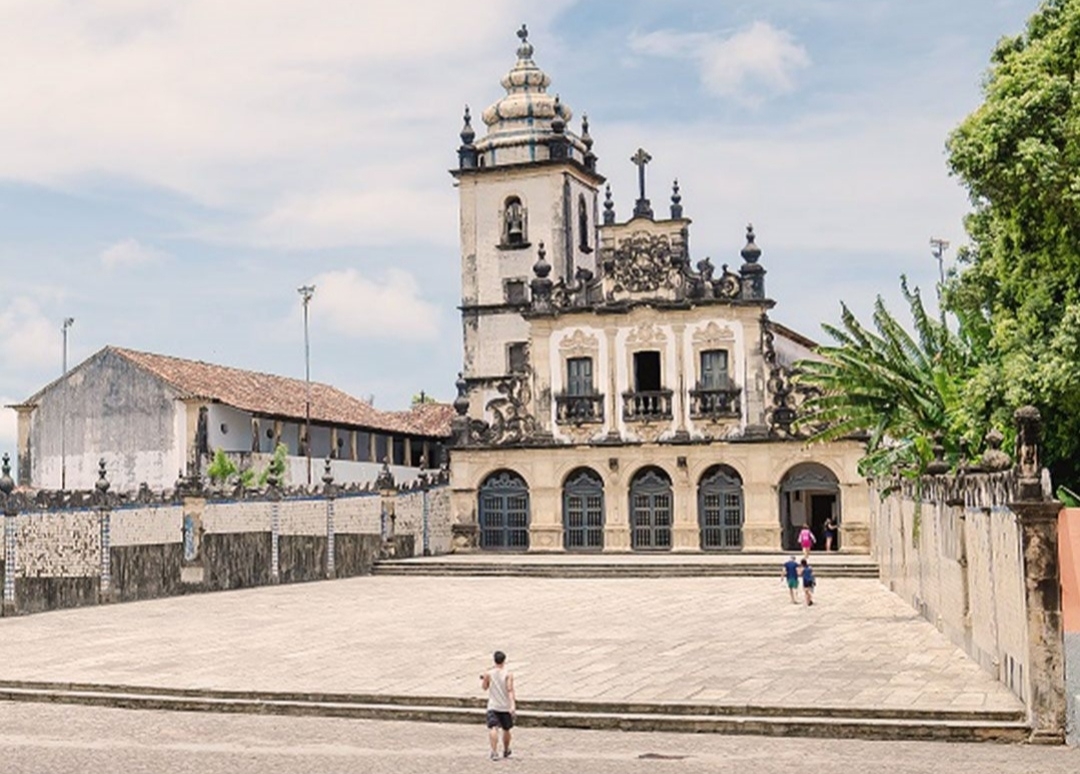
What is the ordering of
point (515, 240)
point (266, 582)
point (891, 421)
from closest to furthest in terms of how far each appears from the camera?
point (891, 421)
point (266, 582)
point (515, 240)

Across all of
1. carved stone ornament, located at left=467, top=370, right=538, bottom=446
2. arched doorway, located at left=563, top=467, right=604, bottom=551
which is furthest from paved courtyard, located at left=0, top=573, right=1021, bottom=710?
carved stone ornament, located at left=467, top=370, right=538, bottom=446

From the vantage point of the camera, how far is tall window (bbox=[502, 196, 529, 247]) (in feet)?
Answer: 160

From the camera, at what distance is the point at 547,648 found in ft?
59.8

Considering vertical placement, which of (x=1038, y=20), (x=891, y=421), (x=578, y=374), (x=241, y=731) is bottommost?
(x=241, y=731)

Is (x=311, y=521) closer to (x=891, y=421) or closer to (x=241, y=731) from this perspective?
(x=891, y=421)

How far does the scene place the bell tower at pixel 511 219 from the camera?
48094 millimetres

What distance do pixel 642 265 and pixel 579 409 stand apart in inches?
192

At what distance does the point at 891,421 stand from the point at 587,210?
27.8 m

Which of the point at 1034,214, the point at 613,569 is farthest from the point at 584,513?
the point at 1034,214

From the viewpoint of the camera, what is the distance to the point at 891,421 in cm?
2470

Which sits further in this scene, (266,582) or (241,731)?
(266,582)

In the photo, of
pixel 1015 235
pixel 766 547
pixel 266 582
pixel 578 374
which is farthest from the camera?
pixel 578 374

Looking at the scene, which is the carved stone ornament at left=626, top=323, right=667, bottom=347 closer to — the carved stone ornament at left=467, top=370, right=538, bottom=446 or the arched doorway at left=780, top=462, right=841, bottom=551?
the carved stone ornament at left=467, top=370, right=538, bottom=446

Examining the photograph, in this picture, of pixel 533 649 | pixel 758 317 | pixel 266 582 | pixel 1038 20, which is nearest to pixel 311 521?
pixel 266 582
